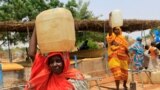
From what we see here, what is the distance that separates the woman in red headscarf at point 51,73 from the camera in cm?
320

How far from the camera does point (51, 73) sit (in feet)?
10.6

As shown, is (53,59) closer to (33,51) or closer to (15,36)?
(33,51)

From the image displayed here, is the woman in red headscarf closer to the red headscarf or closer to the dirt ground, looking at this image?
the red headscarf

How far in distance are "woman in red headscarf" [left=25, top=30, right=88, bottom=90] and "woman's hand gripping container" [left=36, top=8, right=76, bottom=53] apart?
49 mm

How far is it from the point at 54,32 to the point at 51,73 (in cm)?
32

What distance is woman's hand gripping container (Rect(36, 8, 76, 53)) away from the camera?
10.5ft

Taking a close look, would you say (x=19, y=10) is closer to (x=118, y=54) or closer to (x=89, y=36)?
(x=89, y=36)

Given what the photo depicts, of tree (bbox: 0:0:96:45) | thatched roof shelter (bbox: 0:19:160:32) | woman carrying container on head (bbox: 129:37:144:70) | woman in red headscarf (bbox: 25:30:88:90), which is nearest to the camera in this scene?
woman in red headscarf (bbox: 25:30:88:90)

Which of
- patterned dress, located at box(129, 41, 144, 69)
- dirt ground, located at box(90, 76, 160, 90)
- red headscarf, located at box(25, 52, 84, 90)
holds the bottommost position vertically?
dirt ground, located at box(90, 76, 160, 90)

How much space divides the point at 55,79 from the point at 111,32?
234 inches

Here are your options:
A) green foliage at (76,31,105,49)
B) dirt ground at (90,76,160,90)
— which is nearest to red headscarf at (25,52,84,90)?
dirt ground at (90,76,160,90)

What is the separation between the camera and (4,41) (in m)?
19.8

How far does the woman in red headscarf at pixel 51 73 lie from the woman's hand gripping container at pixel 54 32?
0.05 meters

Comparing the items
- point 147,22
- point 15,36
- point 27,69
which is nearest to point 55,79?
point 27,69
